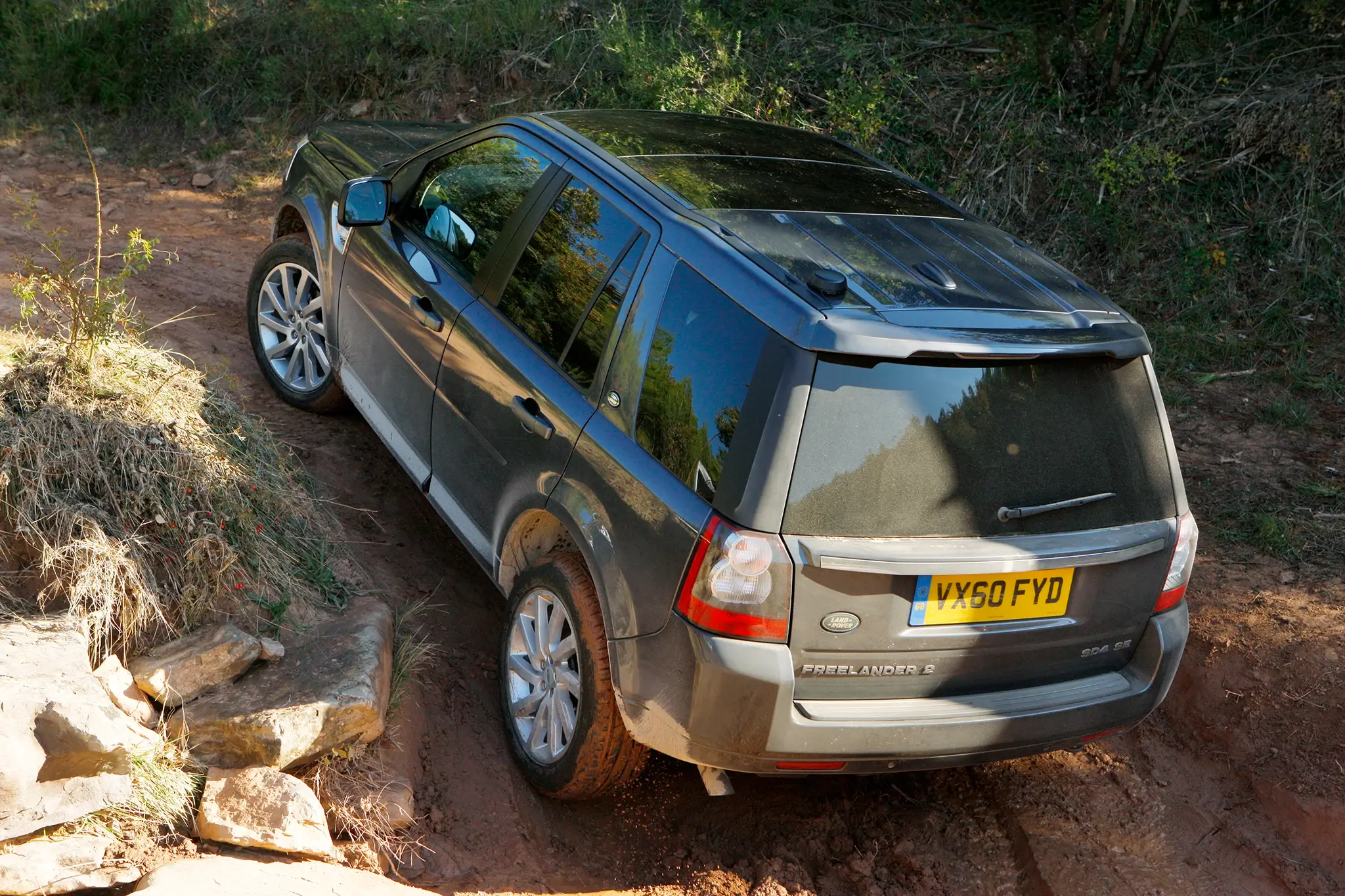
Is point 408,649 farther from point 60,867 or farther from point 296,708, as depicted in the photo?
point 60,867

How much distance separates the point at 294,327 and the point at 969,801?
351 cm

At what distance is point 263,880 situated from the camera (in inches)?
112

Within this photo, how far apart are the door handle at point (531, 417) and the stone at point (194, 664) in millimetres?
1089

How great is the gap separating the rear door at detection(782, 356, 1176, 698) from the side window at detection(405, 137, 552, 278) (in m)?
1.67

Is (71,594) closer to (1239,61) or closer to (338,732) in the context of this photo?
(338,732)

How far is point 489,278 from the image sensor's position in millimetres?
3850

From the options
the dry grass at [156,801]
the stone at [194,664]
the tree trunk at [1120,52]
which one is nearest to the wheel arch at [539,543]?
the stone at [194,664]

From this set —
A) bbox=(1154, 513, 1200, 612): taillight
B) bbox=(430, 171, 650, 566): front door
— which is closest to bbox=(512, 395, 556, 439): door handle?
bbox=(430, 171, 650, 566): front door

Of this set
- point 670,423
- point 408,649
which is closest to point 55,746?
point 408,649

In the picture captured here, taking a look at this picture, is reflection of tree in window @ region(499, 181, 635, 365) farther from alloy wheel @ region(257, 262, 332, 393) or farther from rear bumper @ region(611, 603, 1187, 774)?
alloy wheel @ region(257, 262, 332, 393)

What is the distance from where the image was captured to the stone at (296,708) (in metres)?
3.21

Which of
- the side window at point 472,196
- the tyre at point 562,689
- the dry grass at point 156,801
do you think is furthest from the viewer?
the side window at point 472,196

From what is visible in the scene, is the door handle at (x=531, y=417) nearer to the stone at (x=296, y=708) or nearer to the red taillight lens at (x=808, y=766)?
the stone at (x=296, y=708)

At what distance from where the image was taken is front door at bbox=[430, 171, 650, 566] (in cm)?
335
